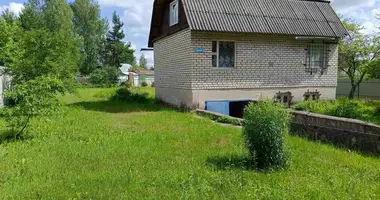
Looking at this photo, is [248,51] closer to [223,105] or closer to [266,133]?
[223,105]

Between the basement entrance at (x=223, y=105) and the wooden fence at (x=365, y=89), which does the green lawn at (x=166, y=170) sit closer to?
the basement entrance at (x=223, y=105)

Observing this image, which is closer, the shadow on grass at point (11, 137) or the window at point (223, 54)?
the shadow on grass at point (11, 137)

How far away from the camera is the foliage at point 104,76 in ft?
137

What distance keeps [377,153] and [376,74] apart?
1547cm

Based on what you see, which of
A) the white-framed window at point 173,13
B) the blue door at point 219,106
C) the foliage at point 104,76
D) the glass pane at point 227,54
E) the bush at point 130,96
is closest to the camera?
the blue door at point 219,106

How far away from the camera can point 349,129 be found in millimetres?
6797

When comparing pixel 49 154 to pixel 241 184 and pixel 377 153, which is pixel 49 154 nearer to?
pixel 241 184

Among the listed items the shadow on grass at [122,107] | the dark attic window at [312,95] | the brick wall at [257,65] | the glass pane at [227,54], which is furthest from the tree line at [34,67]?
the dark attic window at [312,95]

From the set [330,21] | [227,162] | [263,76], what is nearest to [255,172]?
[227,162]

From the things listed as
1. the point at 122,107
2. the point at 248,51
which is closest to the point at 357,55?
the point at 248,51

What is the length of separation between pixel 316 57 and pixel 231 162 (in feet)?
34.7

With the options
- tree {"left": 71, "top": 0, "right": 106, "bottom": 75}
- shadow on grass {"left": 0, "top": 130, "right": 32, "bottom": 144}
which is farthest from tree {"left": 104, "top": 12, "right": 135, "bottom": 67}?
shadow on grass {"left": 0, "top": 130, "right": 32, "bottom": 144}

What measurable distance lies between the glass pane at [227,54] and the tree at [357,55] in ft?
41.7

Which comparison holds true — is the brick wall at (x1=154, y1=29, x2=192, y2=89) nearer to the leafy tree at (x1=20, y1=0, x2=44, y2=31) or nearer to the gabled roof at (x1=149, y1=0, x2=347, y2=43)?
the gabled roof at (x1=149, y1=0, x2=347, y2=43)
